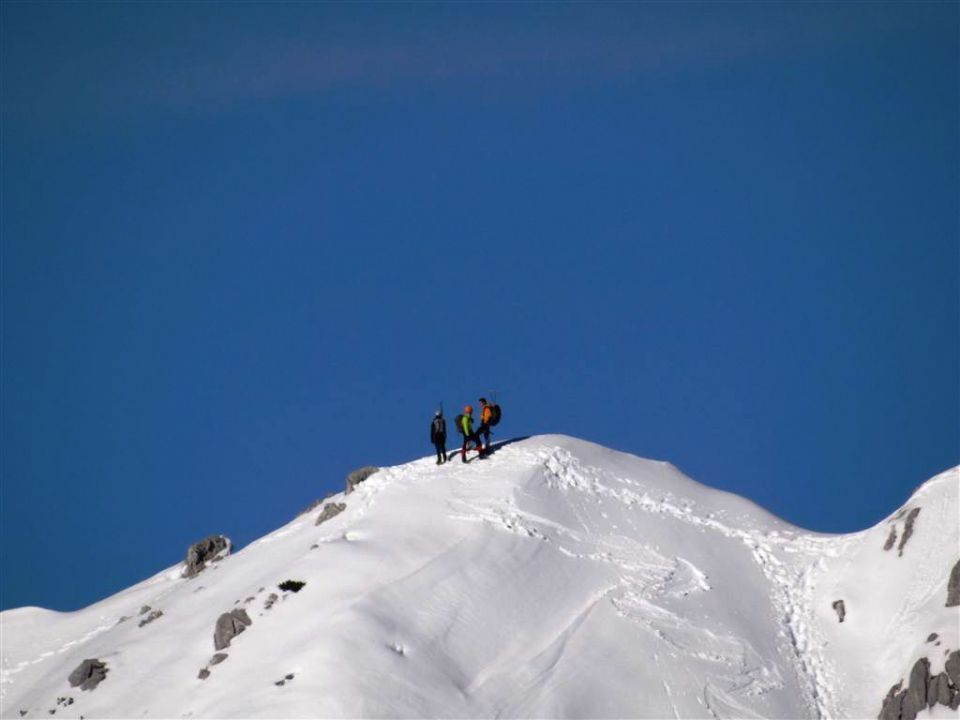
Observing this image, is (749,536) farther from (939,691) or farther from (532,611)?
(939,691)

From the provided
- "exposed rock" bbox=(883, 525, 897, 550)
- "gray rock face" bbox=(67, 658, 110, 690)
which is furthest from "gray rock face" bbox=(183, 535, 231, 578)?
"exposed rock" bbox=(883, 525, 897, 550)

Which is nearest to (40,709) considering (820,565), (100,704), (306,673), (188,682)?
(100,704)

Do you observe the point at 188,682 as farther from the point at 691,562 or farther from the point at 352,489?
the point at 691,562

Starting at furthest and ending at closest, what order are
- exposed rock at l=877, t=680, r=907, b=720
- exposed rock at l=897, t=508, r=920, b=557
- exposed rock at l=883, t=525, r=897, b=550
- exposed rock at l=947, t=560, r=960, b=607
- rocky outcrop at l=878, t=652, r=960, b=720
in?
1. exposed rock at l=883, t=525, r=897, b=550
2. exposed rock at l=897, t=508, r=920, b=557
3. exposed rock at l=947, t=560, r=960, b=607
4. exposed rock at l=877, t=680, r=907, b=720
5. rocky outcrop at l=878, t=652, r=960, b=720

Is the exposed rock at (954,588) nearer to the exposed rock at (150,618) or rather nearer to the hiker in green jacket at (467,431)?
the hiker in green jacket at (467,431)

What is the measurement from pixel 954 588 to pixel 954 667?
4.25 m

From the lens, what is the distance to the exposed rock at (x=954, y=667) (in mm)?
57062

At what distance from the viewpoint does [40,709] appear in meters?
61.6

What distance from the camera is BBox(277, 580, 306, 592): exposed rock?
60.4 m

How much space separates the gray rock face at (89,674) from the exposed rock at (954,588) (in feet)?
88.4

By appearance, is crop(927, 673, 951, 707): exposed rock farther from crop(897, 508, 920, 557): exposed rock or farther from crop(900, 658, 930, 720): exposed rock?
crop(897, 508, 920, 557): exposed rock

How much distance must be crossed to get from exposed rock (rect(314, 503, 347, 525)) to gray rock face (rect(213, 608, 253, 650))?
734 centimetres

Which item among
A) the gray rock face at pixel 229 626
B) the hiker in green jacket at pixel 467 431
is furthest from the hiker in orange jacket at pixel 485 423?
the gray rock face at pixel 229 626

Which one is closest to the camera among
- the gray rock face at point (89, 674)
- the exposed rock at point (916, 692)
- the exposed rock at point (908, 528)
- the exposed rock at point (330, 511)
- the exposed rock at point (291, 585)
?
the exposed rock at point (916, 692)
